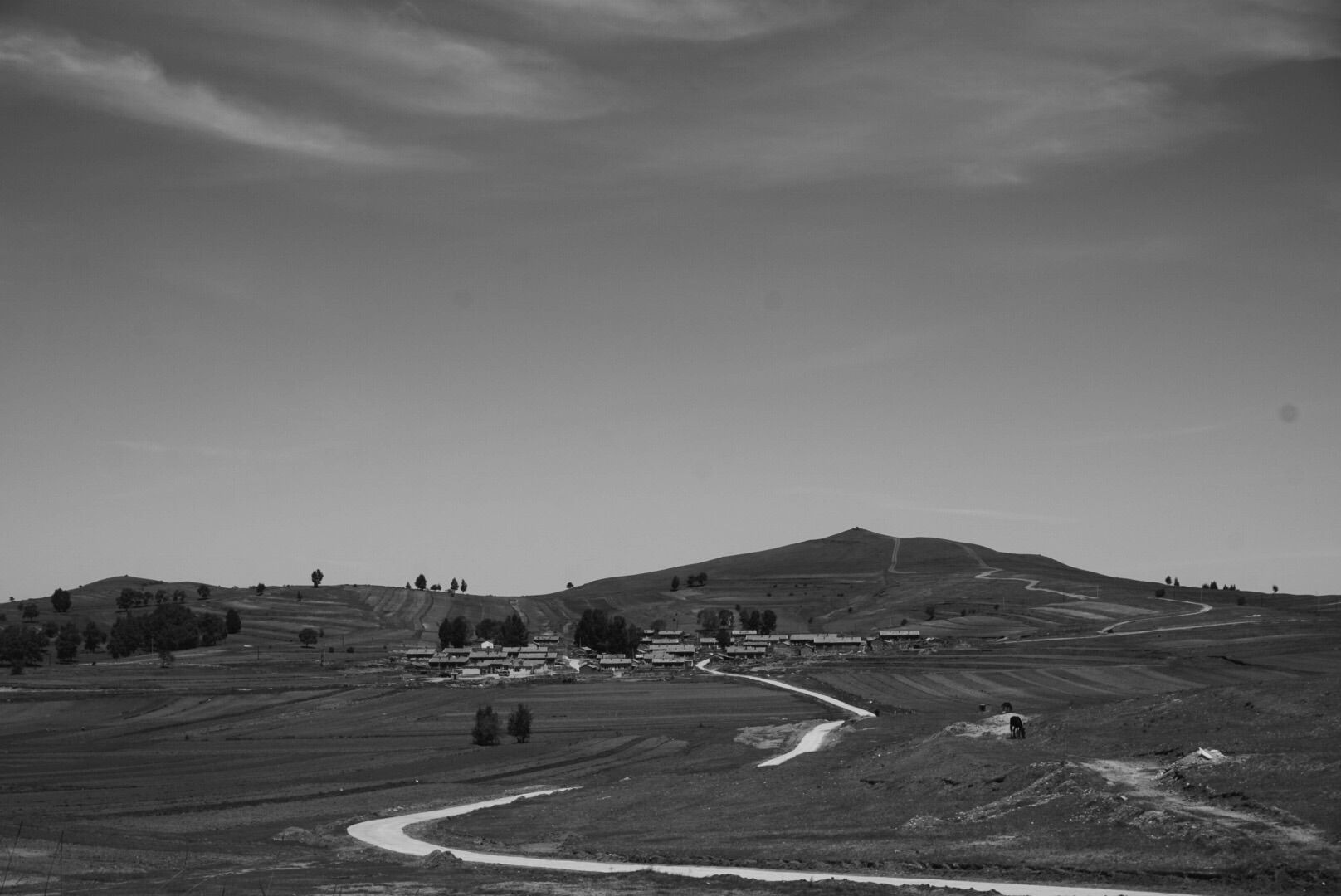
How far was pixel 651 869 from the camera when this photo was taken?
50875mm

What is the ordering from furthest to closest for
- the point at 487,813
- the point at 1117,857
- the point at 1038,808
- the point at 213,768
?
the point at 213,768
the point at 487,813
the point at 1038,808
the point at 1117,857

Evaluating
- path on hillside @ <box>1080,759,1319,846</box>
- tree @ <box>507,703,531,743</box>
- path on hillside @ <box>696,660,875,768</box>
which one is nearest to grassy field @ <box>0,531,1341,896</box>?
path on hillside @ <box>1080,759,1319,846</box>

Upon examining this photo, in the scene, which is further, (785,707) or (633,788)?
(785,707)

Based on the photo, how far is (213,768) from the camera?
10794 centimetres

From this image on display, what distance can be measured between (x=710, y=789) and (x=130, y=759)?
65910 mm

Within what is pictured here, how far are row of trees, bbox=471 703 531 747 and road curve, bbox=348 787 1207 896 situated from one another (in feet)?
155

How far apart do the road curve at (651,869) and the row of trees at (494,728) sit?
47268 millimetres

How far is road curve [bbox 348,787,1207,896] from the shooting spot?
141 feet

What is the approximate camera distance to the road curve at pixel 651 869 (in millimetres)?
42969

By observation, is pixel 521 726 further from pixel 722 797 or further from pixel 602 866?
pixel 602 866

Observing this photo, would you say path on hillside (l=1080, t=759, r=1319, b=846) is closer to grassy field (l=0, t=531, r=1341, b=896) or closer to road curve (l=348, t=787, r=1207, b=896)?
grassy field (l=0, t=531, r=1341, b=896)

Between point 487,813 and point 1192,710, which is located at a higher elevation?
point 1192,710

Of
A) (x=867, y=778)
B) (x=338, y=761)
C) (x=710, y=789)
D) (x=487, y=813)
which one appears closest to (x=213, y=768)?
(x=338, y=761)

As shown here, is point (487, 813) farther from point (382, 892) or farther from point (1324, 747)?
point (1324, 747)
